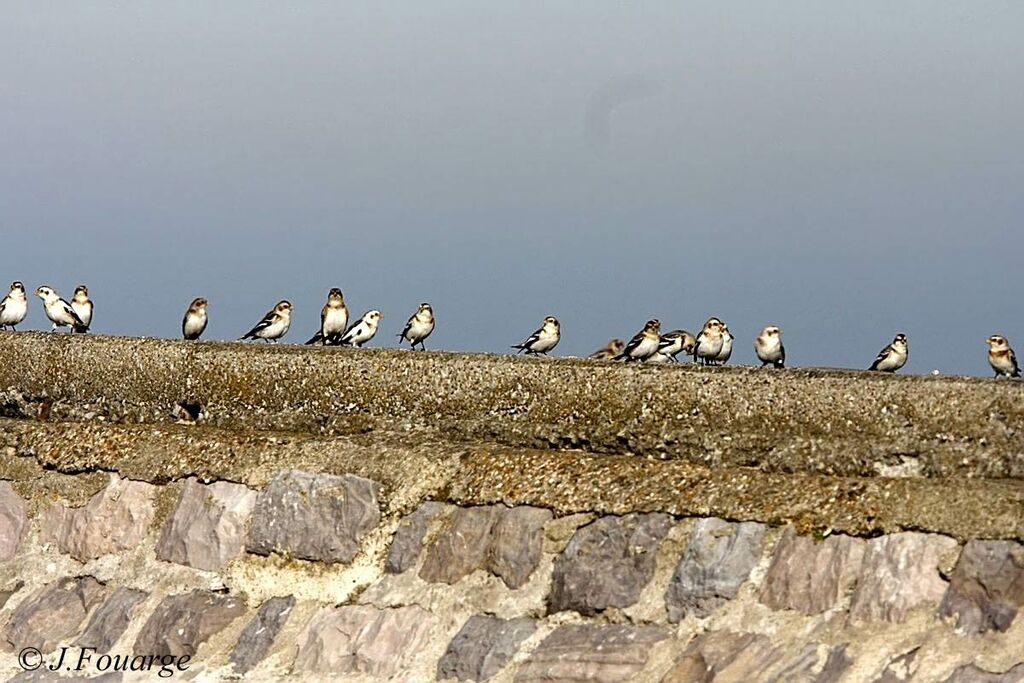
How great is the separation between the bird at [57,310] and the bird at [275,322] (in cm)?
275

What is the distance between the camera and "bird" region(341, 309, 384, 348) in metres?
18.5

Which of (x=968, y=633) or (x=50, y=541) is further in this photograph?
(x=50, y=541)

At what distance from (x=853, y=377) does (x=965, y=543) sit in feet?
7.14

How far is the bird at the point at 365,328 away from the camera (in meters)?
18.5

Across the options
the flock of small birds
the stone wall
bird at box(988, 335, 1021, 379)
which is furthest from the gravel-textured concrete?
bird at box(988, 335, 1021, 379)

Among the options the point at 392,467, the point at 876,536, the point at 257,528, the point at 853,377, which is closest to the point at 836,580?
the point at 876,536

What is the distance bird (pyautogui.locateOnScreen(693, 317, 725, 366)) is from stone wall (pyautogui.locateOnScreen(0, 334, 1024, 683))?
6294 millimetres

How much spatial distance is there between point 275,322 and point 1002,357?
25.2 ft

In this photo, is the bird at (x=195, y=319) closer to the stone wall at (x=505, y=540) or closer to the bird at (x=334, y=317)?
the bird at (x=334, y=317)

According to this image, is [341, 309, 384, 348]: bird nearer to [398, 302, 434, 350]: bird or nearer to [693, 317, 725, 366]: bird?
[398, 302, 434, 350]: bird

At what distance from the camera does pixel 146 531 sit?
9.95 meters

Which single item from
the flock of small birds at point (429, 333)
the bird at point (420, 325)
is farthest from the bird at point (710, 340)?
the bird at point (420, 325)

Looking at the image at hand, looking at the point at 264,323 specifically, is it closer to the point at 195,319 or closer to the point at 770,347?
the point at 195,319

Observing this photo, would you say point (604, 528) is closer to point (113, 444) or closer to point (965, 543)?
point (965, 543)
